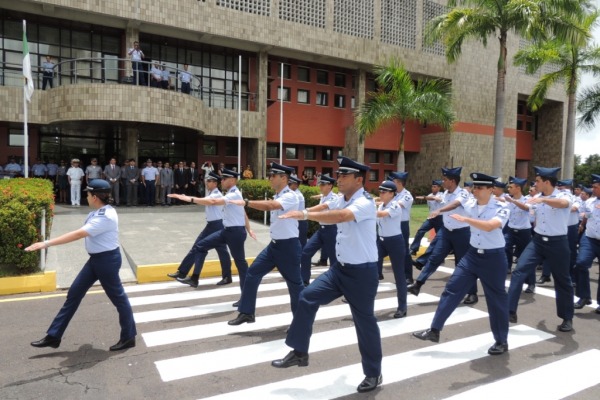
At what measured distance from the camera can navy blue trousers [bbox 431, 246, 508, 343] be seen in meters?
5.13

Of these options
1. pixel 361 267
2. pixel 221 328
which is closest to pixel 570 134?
pixel 221 328

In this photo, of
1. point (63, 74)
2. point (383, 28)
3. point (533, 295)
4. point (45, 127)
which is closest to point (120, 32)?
point (63, 74)

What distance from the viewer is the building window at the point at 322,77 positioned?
2642cm

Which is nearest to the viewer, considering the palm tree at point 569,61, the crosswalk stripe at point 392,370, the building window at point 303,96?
the crosswalk stripe at point 392,370

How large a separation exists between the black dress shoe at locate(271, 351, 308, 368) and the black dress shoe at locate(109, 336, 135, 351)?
5.54ft

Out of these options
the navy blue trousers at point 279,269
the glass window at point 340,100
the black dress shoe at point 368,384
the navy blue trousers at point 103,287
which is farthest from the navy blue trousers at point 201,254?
the glass window at point 340,100

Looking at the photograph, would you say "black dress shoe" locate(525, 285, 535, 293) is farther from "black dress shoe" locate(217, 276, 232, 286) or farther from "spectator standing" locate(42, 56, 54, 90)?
"spectator standing" locate(42, 56, 54, 90)

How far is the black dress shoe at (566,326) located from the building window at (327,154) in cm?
2158

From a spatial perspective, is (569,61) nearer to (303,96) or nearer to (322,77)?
(322,77)

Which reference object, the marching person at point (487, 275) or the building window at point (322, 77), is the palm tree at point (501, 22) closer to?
the building window at point (322, 77)

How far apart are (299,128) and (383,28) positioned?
7.71m

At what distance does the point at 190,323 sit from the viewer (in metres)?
5.93

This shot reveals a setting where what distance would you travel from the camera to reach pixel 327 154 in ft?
89.6

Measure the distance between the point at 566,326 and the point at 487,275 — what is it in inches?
67.7
